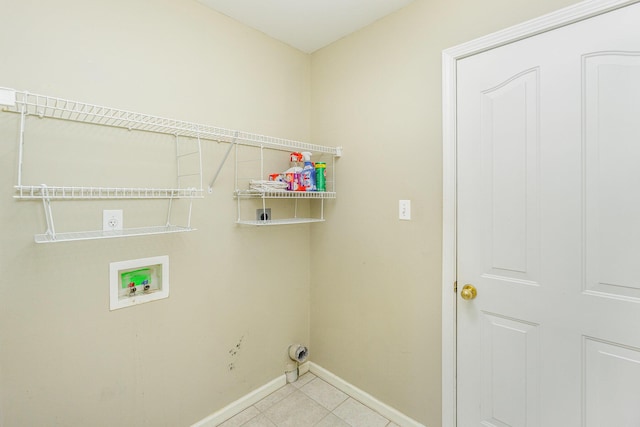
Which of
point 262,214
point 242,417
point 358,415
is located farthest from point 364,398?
point 262,214

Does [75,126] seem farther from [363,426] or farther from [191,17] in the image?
[363,426]

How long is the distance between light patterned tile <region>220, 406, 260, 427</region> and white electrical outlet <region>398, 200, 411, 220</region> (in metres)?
1.47

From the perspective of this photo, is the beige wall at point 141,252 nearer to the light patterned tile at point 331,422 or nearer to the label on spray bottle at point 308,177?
the label on spray bottle at point 308,177

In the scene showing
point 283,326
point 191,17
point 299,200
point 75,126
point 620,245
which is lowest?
point 283,326

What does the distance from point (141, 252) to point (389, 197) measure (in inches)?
52.7

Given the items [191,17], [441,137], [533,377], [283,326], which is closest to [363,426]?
[283,326]

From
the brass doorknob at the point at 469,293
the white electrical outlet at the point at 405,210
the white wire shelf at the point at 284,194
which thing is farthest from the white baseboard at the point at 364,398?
the white wire shelf at the point at 284,194

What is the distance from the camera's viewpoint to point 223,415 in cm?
177

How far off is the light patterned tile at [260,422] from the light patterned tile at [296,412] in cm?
2

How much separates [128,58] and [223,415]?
196 centimetres

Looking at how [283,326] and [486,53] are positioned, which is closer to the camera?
[486,53]

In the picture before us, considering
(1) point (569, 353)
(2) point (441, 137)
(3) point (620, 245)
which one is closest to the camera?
(3) point (620, 245)

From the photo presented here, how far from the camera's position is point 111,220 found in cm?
137

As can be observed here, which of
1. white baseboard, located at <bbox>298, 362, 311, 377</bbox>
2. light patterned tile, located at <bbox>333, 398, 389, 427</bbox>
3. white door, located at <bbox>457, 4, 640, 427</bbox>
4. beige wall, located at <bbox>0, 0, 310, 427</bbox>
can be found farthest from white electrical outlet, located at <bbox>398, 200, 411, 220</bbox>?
white baseboard, located at <bbox>298, 362, 311, 377</bbox>
